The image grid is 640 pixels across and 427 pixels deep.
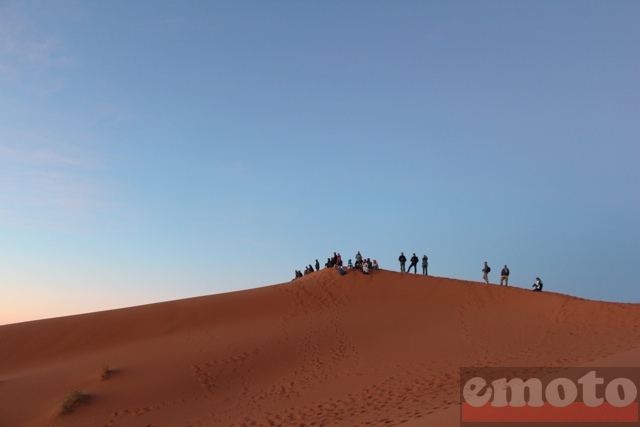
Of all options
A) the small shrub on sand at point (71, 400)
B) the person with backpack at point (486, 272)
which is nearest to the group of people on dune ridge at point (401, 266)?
the person with backpack at point (486, 272)

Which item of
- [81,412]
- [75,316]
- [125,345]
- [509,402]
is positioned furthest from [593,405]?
[75,316]

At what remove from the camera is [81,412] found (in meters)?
14.0

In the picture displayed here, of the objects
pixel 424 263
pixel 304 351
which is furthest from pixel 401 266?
pixel 304 351

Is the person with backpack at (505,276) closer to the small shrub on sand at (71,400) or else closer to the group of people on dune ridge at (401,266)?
the group of people on dune ridge at (401,266)

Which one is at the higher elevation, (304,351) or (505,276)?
(505,276)

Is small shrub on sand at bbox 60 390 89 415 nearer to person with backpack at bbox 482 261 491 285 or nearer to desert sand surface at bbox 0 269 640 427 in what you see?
desert sand surface at bbox 0 269 640 427

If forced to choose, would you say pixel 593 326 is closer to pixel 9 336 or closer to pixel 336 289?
pixel 336 289

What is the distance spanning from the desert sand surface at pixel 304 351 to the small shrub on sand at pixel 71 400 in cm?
15

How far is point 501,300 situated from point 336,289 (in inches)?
350

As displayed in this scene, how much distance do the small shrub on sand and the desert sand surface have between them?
0.51 feet

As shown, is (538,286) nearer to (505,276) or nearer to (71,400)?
(505,276)

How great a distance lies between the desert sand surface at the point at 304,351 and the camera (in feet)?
44.1

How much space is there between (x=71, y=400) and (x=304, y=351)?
8149mm

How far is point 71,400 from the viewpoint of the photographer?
1420 cm
